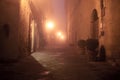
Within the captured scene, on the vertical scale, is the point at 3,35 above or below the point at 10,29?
below

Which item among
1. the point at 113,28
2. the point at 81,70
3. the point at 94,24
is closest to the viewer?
the point at 81,70

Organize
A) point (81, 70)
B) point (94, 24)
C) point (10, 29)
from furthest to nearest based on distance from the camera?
1. point (94, 24)
2. point (10, 29)
3. point (81, 70)

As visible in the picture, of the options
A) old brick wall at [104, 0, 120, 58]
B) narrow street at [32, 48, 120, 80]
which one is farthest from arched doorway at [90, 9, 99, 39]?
narrow street at [32, 48, 120, 80]

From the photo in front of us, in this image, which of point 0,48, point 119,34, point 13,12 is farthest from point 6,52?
point 119,34

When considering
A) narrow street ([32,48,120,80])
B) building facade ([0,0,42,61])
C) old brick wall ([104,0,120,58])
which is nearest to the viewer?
narrow street ([32,48,120,80])

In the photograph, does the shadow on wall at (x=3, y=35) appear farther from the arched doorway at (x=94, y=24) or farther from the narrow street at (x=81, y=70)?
the arched doorway at (x=94, y=24)

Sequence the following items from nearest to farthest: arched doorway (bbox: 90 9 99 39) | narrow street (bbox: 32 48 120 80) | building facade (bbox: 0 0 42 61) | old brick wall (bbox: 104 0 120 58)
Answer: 1. narrow street (bbox: 32 48 120 80)
2. old brick wall (bbox: 104 0 120 58)
3. building facade (bbox: 0 0 42 61)
4. arched doorway (bbox: 90 9 99 39)

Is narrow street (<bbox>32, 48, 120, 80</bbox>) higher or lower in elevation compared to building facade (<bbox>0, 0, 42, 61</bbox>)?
lower

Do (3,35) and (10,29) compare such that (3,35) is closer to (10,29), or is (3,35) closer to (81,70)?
(10,29)

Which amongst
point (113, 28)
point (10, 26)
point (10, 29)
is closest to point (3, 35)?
point (10, 29)

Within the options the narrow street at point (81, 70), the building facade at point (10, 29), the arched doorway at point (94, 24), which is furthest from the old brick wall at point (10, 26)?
the arched doorway at point (94, 24)

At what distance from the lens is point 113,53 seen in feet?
32.5

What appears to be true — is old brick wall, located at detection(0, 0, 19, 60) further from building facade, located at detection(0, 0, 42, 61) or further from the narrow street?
the narrow street

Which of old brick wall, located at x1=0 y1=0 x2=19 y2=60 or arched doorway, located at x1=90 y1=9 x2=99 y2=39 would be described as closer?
old brick wall, located at x1=0 y1=0 x2=19 y2=60
